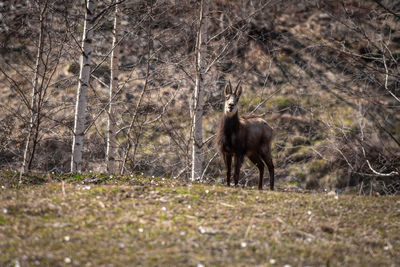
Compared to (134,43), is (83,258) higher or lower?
lower

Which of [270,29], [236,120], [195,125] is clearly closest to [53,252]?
[236,120]

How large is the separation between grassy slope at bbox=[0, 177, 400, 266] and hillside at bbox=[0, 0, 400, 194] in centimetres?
627

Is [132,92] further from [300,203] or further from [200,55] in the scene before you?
[300,203]

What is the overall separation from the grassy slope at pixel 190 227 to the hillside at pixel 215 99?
20.6 ft

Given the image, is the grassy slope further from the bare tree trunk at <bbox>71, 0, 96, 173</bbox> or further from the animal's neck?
the bare tree trunk at <bbox>71, 0, 96, 173</bbox>

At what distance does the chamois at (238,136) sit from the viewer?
1023 centimetres

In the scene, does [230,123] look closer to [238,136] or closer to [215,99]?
[238,136]

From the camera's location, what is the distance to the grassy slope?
5.16m

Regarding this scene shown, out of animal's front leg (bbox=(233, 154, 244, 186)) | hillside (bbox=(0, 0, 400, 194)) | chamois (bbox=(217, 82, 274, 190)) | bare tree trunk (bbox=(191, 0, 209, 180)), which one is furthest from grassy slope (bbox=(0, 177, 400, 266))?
hillside (bbox=(0, 0, 400, 194))

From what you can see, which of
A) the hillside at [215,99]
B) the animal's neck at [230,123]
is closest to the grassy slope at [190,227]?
the animal's neck at [230,123]

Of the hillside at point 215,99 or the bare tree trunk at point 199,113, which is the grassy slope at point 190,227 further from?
the hillside at point 215,99

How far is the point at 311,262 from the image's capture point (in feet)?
16.9

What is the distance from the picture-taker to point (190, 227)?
616 centimetres

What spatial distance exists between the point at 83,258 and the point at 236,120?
6.05m
